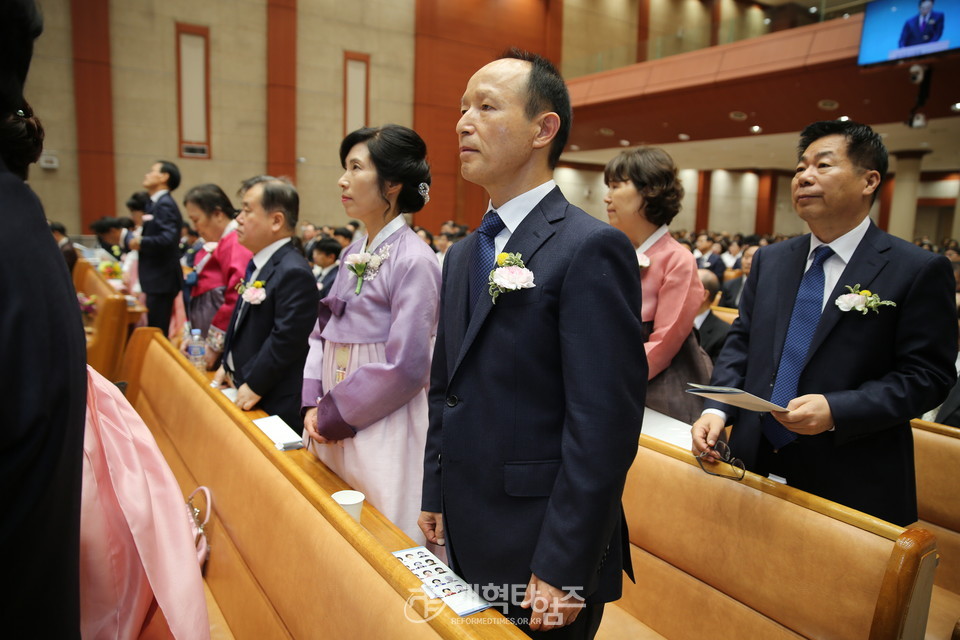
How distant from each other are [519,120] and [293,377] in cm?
180

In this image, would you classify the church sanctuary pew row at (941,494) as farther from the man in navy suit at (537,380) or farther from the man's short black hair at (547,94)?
the man's short black hair at (547,94)

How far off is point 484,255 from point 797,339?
104 cm

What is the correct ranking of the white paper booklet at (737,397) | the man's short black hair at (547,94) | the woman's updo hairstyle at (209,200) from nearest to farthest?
the man's short black hair at (547,94)
the white paper booklet at (737,397)
the woman's updo hairstyle at (209,200)

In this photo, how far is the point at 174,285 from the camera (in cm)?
557

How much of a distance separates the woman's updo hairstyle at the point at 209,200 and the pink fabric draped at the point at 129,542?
10.9ft

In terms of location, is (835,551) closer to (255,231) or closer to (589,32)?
(255,231)

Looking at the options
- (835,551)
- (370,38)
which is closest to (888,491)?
(835,551)

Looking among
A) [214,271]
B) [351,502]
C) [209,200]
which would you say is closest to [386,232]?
[351,502]

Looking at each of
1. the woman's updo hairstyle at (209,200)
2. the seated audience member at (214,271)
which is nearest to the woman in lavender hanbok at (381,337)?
the seated audience member at (214,271)

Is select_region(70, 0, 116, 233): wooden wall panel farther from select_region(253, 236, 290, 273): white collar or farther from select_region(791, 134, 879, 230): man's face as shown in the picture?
select_region(791, 134, 879, 230): man's face

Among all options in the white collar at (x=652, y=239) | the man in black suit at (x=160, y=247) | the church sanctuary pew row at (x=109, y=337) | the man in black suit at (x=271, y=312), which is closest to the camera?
the white collar at (x=652, y=239)

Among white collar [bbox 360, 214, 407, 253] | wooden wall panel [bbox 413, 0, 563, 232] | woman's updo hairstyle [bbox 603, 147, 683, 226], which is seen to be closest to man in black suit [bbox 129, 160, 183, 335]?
white collar [bbox 360, 214, 407, 253]

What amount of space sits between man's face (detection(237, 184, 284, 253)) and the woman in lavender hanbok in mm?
700

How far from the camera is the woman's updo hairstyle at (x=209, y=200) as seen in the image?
4266 mm
